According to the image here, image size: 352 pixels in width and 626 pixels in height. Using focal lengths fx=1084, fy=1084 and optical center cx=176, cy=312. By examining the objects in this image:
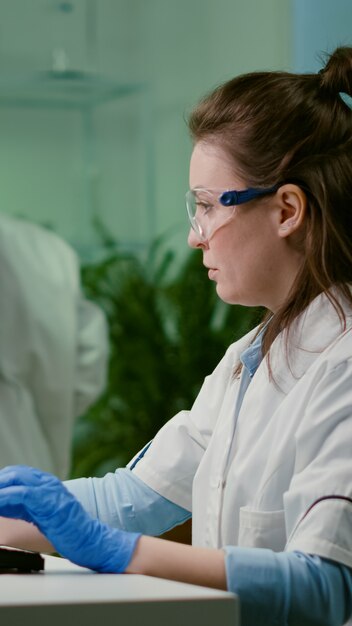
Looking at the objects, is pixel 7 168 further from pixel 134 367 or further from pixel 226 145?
pixel 226 145

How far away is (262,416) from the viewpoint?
4.47 feet

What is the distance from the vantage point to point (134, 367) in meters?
3.99

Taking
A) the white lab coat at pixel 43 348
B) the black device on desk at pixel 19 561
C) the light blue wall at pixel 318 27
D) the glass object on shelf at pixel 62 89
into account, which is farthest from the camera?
the glass object on shelf at pixel 62 89

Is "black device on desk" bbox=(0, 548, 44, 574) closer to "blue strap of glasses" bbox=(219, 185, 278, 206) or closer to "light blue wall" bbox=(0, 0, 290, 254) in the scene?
"blue strap of glasses" bbox=(219, 185, 278, 206)

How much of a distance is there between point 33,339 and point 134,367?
65cm

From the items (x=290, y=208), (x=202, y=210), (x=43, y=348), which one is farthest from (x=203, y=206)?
(x=43, y=348)

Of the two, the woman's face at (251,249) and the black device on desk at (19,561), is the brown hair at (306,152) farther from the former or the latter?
the black device on desk at (19,561)

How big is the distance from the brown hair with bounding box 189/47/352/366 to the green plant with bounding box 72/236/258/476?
2.54 m

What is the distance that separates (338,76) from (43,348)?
215 centimetres

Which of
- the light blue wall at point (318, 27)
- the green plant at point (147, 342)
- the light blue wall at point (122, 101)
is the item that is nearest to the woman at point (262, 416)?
the light blue wall at point (318, 27)

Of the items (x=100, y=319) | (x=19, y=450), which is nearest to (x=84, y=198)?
(x=100, y=319)

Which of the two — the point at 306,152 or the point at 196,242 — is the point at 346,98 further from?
the point at 196,242

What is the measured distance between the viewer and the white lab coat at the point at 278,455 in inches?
46.6

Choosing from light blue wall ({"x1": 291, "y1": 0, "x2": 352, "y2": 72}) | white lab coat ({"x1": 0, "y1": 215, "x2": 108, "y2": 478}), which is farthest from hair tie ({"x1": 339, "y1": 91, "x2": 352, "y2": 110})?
white lab coat ({"x1": 0, "y1": 215, "x2": 108, "y2": 478})
